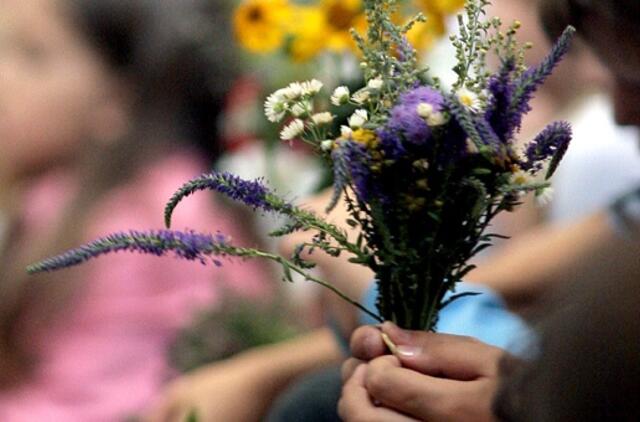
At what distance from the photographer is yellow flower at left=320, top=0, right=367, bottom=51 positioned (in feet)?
4.00

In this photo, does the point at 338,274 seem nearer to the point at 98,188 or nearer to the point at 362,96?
the point at 362,96

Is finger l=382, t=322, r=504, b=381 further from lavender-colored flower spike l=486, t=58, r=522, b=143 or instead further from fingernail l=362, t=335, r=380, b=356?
lavender-colored flower spike l=486, t=58, r=522, b=143

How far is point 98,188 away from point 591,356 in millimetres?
1407

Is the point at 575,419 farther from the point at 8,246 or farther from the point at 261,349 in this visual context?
the point at 8,246

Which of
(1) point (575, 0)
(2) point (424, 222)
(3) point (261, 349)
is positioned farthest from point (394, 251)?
(3) point (261, 349)

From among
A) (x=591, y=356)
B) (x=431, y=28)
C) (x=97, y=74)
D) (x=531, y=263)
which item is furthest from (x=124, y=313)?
(x=591, y=356)

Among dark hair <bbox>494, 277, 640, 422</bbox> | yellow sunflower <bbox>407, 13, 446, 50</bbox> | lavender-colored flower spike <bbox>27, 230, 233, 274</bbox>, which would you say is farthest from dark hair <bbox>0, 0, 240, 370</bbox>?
dark hair <bbox>494, 277, 640, 422</bbox>

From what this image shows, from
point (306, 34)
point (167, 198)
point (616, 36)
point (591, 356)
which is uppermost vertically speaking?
point (167, 198)

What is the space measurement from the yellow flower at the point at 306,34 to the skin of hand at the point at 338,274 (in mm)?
194

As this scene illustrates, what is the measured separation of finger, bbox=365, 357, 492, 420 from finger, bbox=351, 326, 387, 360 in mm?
17

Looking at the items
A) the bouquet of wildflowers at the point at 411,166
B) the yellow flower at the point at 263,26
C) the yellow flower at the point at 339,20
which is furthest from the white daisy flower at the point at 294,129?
the yellow flower at the point at 263,26

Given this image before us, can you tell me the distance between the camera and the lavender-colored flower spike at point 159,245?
2.24 ft

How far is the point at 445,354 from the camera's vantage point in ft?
2.17

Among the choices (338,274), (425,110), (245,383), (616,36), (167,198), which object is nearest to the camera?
(425,110)
